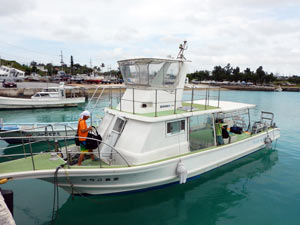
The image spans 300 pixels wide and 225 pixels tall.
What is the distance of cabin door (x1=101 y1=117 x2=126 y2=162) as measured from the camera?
759 cm

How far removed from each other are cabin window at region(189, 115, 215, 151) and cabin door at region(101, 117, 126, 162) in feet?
9.71

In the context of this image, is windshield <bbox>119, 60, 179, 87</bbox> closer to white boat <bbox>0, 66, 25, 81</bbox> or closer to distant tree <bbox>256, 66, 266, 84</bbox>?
white boat <bbox>0, 66, 25, 81</bbox>

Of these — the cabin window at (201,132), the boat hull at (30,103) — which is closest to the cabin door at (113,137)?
the cabin window at (201,132)

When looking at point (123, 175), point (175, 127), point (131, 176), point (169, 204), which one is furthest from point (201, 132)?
point (123, 175)

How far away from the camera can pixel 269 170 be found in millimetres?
10344

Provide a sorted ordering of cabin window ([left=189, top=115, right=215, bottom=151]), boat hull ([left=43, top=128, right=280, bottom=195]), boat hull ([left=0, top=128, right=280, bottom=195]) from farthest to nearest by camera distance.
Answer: cabin window ([left=189, top=115, right=215, bottom=151]) → boat hull ([left=43, top=128, right=280, bottom=195]) → boat hull ([left=0, top=128, right=280, bottom=195])

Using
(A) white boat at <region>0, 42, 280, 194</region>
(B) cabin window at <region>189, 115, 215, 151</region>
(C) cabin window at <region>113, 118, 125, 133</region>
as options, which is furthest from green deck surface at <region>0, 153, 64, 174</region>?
(B) cabin window at <region>189, 115, 215, 151</region>

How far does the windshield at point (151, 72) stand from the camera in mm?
7945

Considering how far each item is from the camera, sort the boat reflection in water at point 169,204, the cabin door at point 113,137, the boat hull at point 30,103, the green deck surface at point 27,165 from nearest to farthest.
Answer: the green deck surface at point 27,165 → the boat reflection in water at point 169,204 → the cabin door at point 113,137 → the boat hull at point 30,103

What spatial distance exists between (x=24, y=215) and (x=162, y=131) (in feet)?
16.9

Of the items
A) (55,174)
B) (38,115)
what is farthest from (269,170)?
(38,115)

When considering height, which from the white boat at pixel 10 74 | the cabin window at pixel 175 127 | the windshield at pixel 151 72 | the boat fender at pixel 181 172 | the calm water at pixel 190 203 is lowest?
the calm water at pixel 190 203

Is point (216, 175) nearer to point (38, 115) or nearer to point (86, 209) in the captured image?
point (86, 209)

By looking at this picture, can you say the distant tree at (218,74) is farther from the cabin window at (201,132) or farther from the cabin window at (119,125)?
the cabin window at (119,125)
